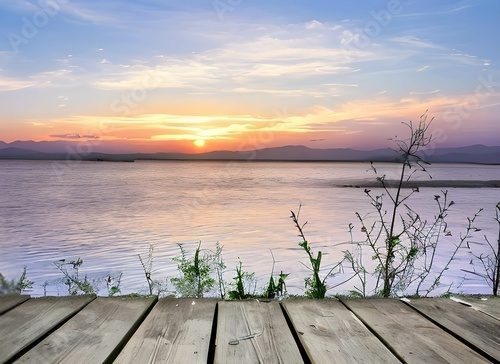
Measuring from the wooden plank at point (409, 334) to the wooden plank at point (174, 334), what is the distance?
738mm

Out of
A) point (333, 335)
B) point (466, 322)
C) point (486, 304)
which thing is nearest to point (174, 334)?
point (333, 335)

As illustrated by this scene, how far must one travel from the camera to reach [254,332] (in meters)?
2.11

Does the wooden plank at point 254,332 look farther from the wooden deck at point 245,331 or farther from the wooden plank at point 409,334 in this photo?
the wooden plank at point 409,334

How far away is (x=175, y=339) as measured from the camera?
6.61ft

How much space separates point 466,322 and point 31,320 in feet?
Answer: 6.56

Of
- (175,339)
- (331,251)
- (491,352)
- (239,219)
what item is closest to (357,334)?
(491,352)

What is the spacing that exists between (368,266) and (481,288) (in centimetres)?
201

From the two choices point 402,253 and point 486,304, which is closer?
point 486,304

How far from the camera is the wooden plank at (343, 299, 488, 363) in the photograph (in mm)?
1903

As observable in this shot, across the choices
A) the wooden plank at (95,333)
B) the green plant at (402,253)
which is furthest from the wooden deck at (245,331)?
the green plant at (402,253)

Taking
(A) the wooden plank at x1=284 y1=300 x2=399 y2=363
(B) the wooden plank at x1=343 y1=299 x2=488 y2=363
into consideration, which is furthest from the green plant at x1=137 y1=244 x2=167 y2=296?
(B) the wooden plank at x1=343 y1=299 x2=488 y2=363

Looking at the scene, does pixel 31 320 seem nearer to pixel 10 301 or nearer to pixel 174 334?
pixel 10 301

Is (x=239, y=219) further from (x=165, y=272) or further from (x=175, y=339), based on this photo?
(x=175, y=339)

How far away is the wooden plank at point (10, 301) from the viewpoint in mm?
2426
